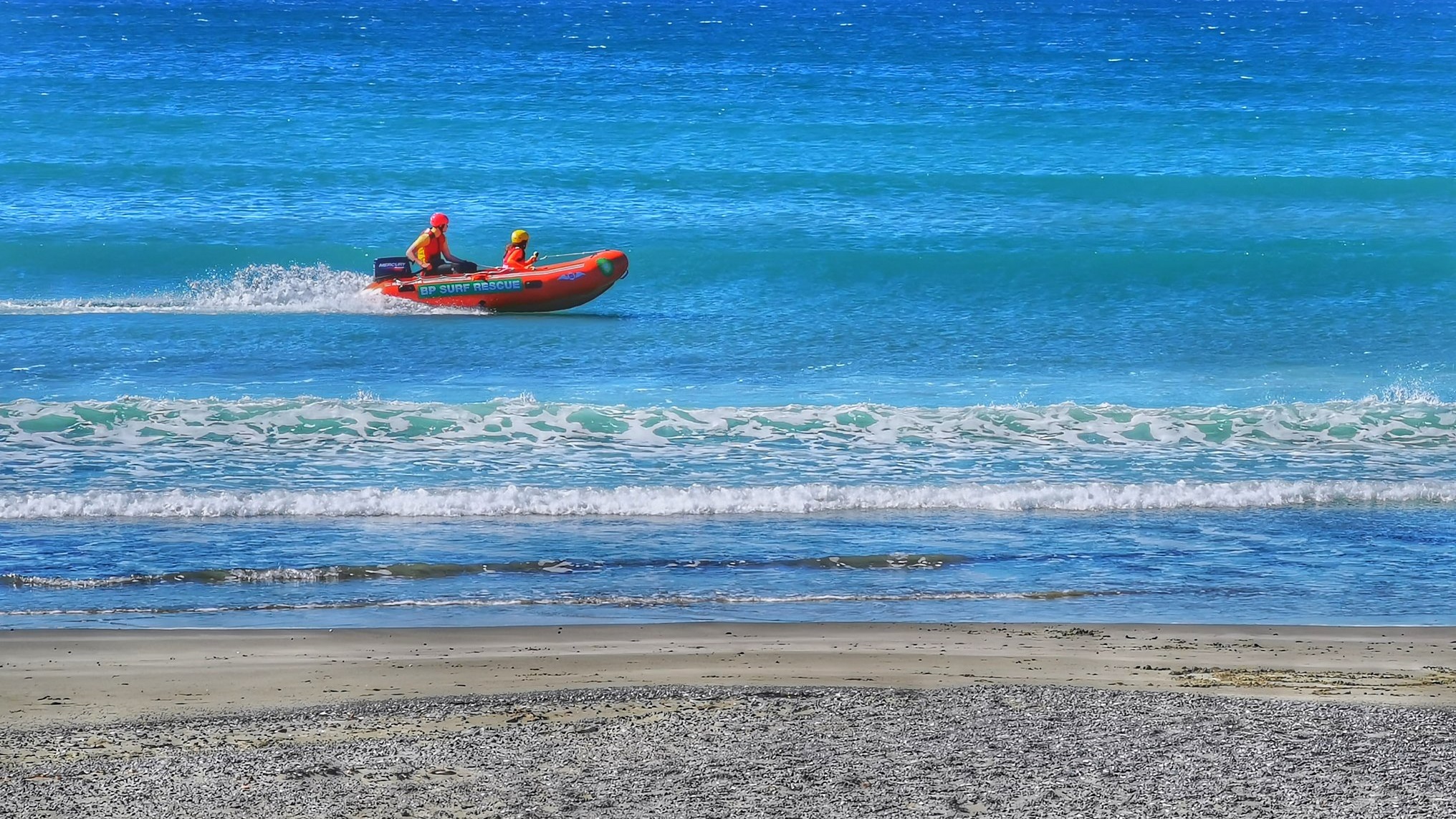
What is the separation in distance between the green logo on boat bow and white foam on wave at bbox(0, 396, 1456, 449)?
5.24 m

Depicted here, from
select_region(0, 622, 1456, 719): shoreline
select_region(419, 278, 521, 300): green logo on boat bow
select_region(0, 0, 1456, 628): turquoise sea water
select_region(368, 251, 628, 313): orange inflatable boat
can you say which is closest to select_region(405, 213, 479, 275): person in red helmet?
select_region(368, 251, 628, 313): orange inflatable boat

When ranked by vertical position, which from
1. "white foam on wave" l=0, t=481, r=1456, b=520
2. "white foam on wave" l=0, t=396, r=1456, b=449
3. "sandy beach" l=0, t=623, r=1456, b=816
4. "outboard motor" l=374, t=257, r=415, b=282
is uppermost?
"outboard motor" l=374, t=257, r=415, b=282

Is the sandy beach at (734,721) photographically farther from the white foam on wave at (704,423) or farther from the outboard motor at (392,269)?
the outboard motor at (392,269)

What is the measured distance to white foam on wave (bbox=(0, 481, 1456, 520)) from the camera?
8.70 meters

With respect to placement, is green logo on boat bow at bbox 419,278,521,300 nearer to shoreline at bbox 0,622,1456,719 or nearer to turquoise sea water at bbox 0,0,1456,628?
turquoise sea water at bbox 0,0,1456,628

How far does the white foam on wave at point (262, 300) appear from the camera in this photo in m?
17.7

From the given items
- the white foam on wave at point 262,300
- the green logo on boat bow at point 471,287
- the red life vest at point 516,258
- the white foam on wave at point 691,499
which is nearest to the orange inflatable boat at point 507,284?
the green logo on boat bow at point 471,287

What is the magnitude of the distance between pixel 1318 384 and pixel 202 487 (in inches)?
372

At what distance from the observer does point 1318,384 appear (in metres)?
13.8

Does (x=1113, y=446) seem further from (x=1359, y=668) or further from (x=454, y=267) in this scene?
(x=454, y=267)

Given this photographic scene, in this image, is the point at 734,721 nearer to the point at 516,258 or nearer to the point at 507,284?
the point at 507,284

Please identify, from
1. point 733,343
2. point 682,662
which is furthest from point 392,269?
point 682,662

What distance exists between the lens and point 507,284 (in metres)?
17.2

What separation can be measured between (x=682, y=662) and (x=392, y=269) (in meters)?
12.4
